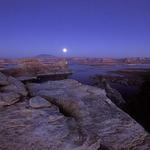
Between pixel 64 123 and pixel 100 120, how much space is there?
2650mm

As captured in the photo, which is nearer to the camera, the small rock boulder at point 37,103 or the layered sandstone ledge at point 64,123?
the layered sandstone ledge at point 64,123

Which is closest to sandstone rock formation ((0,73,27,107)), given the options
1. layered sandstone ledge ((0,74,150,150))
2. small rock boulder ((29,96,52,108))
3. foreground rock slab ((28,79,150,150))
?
layered sandstone ledge ((0,74,150,150))

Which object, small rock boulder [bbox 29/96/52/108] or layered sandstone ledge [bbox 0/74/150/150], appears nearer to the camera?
layered sandstone ledge [bbox 0/74/150/150]

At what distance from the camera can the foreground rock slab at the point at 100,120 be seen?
7.34 meters

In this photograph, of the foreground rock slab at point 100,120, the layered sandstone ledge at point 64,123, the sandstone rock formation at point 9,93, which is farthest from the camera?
the sandstone rock formation at point 9,93

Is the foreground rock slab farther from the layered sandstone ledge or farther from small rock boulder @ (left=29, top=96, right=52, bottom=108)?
small rock boulder @ (left=29, top=96, right=52, bottom=108)

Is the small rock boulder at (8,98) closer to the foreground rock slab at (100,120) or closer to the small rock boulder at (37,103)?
the small rock boulder at (37,103)

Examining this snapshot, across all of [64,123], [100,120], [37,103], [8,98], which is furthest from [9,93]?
[100,120]

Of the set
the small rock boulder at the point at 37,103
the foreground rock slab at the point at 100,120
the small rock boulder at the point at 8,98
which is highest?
the small rock boulder at the point at 8,98

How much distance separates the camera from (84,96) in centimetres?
1053

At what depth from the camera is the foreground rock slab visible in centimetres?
734

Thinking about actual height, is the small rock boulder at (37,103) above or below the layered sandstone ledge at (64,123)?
above

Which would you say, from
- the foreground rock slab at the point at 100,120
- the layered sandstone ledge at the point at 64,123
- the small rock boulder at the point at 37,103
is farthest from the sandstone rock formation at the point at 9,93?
the foreground rock slab at the point at 100,120

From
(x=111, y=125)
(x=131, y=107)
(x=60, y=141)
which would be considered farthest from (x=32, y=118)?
(x=131, y=107)
